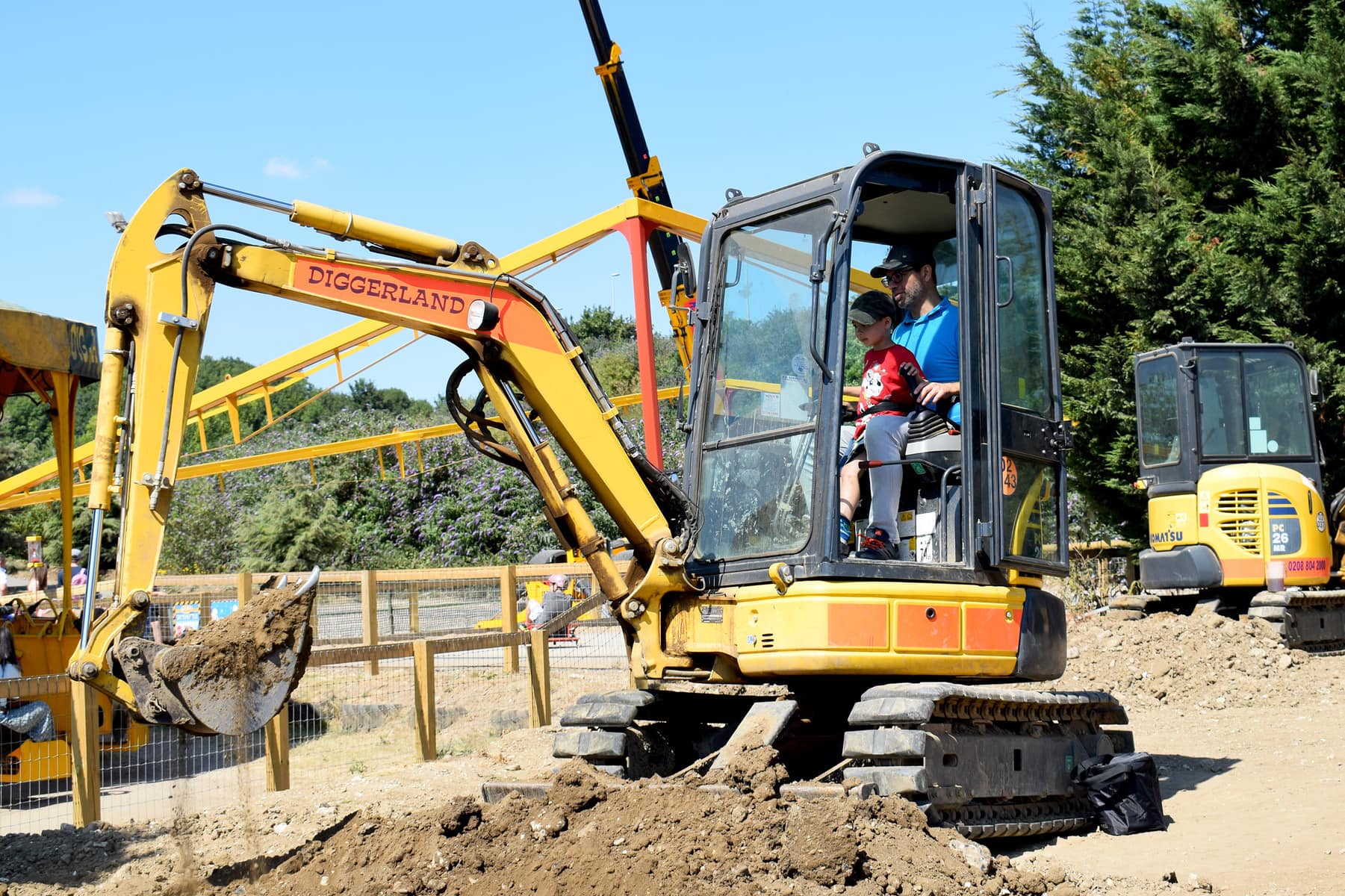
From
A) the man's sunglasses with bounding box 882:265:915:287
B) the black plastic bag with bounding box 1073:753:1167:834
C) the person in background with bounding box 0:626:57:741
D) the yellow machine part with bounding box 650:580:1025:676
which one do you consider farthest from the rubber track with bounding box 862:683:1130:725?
the person in background with bounding box 0:626:57:741

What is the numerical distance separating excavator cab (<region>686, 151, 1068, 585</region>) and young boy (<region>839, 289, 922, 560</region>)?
11cm

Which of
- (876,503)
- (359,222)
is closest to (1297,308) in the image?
(876,503)

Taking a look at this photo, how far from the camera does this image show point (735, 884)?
4734 millimetres

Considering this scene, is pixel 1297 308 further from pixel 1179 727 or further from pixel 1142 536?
pixel 1179 727

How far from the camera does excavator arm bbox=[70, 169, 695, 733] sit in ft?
16.4

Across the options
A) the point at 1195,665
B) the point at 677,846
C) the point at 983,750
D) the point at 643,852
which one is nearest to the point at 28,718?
the point at 643,852

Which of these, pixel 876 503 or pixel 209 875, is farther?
pixel 876 503

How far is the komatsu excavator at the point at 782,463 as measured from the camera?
18.4ft

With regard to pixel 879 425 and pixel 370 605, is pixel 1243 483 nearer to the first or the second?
pixel 879 425

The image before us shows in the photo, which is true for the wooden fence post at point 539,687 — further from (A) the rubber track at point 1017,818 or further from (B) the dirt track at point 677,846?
(A) the rubber track at point 1017,818

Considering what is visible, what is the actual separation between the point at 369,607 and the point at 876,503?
6966 mm

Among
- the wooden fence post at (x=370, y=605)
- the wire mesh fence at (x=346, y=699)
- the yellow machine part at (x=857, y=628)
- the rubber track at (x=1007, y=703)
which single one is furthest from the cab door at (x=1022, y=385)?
the wooden fence post at (x=370, y=605)

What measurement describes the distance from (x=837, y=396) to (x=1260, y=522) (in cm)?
852

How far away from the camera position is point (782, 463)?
6148mm
